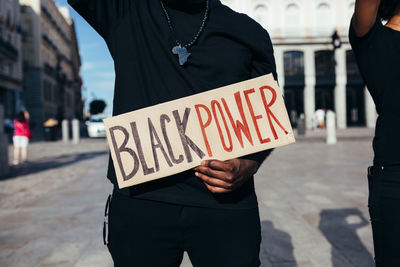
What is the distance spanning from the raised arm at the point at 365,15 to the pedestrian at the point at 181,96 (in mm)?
367

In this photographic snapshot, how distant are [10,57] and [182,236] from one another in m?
39.1

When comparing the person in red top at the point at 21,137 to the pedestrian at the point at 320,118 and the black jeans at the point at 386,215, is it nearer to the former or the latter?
the black jeans at the point at 386,215

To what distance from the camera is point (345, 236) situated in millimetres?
3742

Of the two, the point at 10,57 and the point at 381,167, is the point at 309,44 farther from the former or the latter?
the point at 381,167

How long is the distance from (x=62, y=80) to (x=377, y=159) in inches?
2419

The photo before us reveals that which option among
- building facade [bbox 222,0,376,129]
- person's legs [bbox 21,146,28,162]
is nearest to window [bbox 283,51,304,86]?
building facade [bbox 222,0,376,129]

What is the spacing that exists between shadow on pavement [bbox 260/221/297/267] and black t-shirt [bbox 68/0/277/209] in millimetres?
1985

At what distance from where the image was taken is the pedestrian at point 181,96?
4.09 feet

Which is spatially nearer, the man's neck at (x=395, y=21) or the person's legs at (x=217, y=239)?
the person's legs at (x=217, y=239)

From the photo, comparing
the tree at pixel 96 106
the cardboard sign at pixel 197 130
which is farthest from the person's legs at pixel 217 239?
the tree at pixel 96 106

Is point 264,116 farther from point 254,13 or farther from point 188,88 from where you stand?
point 254,13

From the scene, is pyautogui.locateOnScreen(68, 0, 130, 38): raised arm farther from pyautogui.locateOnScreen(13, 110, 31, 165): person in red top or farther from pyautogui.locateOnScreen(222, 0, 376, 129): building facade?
pyautogui.locateOnScreen(222, 0, 376, 129): building facade

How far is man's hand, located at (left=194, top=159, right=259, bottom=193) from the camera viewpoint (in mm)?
1206

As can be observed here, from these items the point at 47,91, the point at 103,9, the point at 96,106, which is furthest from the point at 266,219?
the point at 96,106
